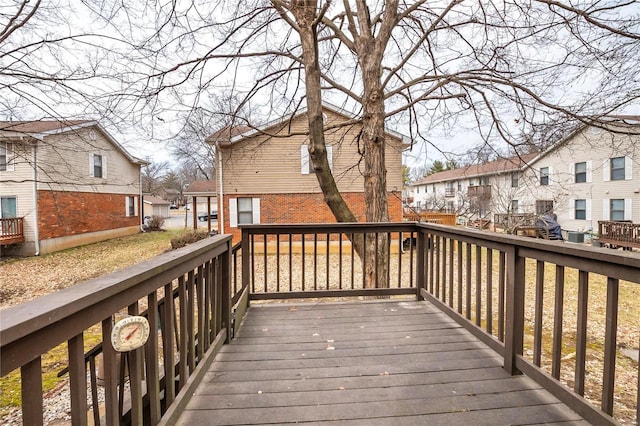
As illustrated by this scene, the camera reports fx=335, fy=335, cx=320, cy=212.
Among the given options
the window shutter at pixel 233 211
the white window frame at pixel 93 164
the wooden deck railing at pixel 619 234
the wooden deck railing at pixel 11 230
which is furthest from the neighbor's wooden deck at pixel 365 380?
the white window frame at pixel 93 164

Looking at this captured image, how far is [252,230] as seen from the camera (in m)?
3.70

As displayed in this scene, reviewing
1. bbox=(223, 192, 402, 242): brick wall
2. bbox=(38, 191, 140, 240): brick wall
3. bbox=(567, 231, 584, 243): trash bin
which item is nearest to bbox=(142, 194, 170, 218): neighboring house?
bbox=(38, 191, 140, 240): brick wall

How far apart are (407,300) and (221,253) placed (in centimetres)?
235

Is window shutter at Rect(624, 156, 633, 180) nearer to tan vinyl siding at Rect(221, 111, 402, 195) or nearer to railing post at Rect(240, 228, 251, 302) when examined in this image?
tan vinyl siding at Rect(221, 111, 402, 195)

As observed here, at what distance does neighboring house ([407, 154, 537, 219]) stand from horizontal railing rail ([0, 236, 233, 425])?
12901 mm

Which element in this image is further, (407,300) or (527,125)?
(527,125)

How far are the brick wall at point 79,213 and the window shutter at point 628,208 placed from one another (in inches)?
913

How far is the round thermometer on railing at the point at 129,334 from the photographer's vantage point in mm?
1222

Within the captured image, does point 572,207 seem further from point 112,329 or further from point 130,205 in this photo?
point 130,205

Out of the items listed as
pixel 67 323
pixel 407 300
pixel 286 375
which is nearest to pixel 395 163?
pixel 407 300

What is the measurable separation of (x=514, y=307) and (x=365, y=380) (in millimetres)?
1135

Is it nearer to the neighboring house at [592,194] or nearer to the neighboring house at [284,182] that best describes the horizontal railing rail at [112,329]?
the neighboring house at [284,182]

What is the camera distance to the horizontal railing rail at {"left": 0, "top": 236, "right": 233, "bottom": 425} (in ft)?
2.78

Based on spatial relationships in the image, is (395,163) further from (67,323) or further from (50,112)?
(67,323)
